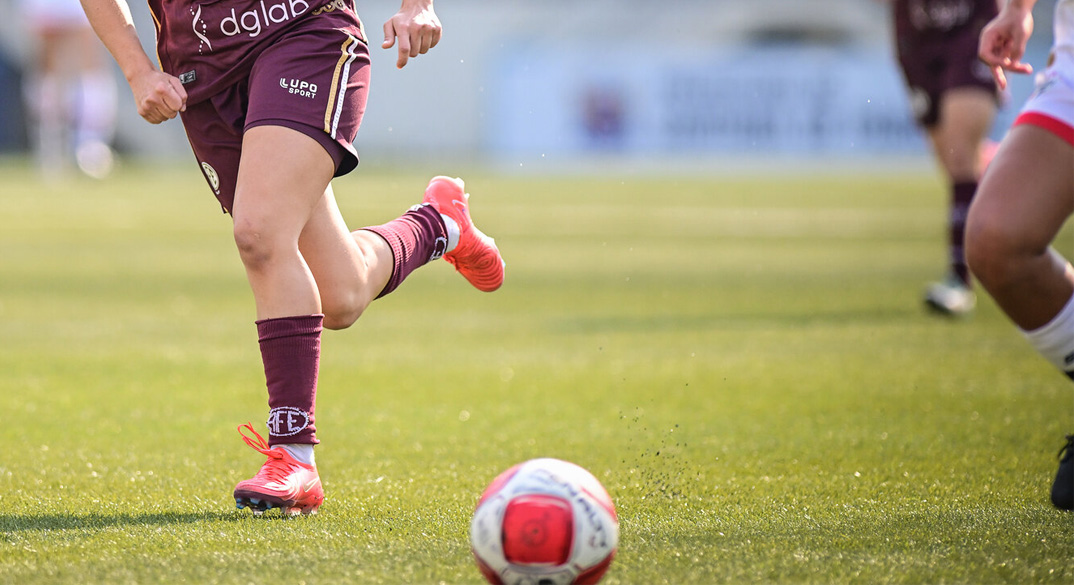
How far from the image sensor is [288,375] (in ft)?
10.2

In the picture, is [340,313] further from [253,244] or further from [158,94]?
[158,94]

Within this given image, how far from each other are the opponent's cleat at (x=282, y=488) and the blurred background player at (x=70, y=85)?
1500 cm

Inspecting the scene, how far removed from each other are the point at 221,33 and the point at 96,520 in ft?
3.79

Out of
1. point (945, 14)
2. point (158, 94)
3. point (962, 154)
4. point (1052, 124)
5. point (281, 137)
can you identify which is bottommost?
point (962, 154)

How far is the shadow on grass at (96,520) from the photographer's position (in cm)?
287

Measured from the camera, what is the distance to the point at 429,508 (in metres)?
3.11

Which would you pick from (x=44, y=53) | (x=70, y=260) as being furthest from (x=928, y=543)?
(x=44, y=53)

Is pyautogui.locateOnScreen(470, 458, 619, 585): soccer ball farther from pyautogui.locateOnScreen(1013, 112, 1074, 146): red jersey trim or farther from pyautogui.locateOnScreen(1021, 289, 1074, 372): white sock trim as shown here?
pyautogui.locateOnScreen(1013, 112, 1074, 146): red jersey trim

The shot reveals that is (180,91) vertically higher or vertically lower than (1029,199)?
higher

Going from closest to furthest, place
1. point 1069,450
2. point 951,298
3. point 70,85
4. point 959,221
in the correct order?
point 1069,450 → point 951,298 → point 959,221 → point 70,85

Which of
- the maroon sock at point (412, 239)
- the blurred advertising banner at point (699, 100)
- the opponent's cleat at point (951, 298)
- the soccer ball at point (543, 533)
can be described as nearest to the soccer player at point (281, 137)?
the maroon sock at point (412, 239)

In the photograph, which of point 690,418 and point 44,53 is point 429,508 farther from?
point 44,53

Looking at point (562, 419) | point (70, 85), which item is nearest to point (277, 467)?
point (562, 419)

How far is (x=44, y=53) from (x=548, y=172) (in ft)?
25.2
